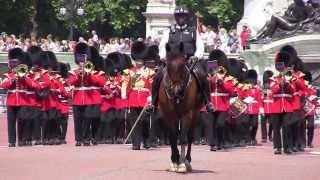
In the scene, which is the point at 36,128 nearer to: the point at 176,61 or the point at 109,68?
the point at 109,68

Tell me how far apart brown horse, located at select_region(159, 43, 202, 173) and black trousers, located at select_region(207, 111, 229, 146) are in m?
4.45

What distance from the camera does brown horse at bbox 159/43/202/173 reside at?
16.0m

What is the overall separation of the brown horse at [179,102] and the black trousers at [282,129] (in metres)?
3.88

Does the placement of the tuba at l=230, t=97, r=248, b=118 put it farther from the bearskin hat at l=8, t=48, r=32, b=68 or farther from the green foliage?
the green foliage

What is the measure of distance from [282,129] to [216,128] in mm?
1541

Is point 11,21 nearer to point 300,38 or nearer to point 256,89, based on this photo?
point 300,38

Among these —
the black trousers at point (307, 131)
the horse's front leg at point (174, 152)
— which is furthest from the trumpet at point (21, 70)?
the horse's front leg at point (174, 152)

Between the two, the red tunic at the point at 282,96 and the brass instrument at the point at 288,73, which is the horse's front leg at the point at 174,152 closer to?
the red tunic at the point at 282,96

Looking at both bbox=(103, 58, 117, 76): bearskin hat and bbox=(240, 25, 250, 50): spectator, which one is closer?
bbox=(103, 58, 117, 76): bearskin hat

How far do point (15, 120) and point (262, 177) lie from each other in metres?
8.28

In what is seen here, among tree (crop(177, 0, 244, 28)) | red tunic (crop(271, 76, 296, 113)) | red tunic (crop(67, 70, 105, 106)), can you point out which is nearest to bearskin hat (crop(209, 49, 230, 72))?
red tunic (crop(271, 76, 296, 113))

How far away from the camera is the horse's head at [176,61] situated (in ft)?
52.4

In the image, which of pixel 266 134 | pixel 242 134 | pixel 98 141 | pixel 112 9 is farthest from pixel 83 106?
pixel 112 9

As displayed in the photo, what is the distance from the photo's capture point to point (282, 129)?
2048 cm
